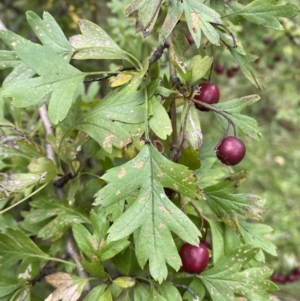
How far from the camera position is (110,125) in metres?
0.94

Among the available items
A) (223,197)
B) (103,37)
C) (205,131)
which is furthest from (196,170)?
(205,131)

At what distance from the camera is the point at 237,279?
3.14 ft

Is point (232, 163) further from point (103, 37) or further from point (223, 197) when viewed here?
point (103, 37)

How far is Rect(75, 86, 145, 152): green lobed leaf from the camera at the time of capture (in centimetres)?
91

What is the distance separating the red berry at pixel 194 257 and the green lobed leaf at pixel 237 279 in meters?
0.04

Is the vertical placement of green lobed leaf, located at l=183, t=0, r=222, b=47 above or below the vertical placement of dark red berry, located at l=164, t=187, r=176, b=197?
above

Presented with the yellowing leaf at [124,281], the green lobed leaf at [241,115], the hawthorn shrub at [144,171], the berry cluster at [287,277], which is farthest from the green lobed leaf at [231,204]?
the berry cluster at [287,277]

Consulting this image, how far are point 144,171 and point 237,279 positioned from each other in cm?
31

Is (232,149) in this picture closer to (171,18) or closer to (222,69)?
(171,18)

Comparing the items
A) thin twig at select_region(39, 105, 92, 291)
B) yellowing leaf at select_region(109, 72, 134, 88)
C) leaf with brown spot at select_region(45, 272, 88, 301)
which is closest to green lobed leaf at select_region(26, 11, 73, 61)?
yellowing leaf at select_region(109, 72, 134, 88)

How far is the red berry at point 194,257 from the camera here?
92 cm

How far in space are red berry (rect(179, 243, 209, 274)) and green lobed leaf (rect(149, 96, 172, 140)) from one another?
24cm

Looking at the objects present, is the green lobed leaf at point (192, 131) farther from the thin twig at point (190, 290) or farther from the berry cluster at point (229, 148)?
the thin twig at point (190, 290)

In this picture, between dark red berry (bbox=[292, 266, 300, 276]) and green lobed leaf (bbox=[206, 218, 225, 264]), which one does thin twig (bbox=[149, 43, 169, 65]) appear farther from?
dark red berry (bbox=[292, 266, 300, 276])
